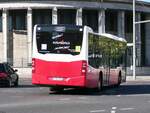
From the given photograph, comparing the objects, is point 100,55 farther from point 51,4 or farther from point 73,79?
point 51,4

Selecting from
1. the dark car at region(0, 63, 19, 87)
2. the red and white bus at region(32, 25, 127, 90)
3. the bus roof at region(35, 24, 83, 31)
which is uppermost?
the bus roof at region(35, 24, 83, 31)

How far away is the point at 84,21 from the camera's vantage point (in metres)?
83.1

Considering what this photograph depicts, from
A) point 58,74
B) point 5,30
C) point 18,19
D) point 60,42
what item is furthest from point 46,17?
point 58,74

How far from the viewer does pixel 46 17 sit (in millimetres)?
82188

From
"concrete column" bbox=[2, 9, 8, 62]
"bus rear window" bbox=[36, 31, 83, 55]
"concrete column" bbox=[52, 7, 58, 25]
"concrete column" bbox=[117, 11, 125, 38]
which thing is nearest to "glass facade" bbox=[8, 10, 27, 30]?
"concrete column" bbox=[2, 9, 8, 62]

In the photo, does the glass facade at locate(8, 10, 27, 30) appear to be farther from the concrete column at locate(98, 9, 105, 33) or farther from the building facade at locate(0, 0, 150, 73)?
the concrete column at locate(98, 9, 105, 33)

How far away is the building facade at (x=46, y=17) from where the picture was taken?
3120 inches

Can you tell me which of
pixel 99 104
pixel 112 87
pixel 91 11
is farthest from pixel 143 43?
pixel 99 104

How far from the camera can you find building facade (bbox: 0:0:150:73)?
79250 millimetres

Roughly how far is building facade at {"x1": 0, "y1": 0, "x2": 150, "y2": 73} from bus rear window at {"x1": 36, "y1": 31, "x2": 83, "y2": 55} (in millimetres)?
49228

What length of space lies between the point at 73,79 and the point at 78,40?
1827 millimetres

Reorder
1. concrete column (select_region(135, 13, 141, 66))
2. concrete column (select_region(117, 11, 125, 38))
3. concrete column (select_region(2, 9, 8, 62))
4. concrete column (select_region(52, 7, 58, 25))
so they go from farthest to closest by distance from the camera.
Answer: concrete column (select_region(135, 13, 141, 66))
concrete column (select_region(117, 11, 125, 38))
concrete column (select_region(2, 9, 8, 62))
concrete column (select_region(52, 7, 58, 25))

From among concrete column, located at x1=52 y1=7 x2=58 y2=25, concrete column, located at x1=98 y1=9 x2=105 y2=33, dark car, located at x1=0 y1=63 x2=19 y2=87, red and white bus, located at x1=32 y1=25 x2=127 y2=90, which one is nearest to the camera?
red and white bus, located at x1=32 y1=25 x2=127 y2=90

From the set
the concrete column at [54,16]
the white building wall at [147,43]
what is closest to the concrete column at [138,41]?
the white building wall at [147,43]
